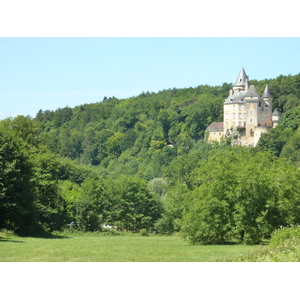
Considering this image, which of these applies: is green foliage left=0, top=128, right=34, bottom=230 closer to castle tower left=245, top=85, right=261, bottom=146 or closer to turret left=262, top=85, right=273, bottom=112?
castle tower left=245, top=85, right=261, bottom=146

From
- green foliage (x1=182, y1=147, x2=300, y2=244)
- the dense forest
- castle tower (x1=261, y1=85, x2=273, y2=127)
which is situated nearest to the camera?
green foliage (x1=182, y1=147, x2=300, y2=244)

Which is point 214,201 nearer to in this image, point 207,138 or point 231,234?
point 231,234

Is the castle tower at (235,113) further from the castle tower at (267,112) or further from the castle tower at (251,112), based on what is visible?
the castle tower at (267,112)

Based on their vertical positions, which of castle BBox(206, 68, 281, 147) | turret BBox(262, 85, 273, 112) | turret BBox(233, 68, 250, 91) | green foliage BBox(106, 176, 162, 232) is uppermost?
turret BBox(233, 68, 250, 91)

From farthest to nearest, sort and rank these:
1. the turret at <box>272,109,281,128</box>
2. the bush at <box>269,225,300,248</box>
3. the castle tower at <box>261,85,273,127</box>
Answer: the turret at <box>272,109,281,128</box>
the castle tower at <box>261,85,273,127</box>
the bush at <box>269,225,300,248</box>

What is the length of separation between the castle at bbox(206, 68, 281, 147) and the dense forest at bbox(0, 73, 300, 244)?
3.33m

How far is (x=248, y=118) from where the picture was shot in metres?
109

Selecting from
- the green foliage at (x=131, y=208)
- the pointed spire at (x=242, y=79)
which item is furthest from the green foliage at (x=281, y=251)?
the pointed spire at (x=242, y=79)

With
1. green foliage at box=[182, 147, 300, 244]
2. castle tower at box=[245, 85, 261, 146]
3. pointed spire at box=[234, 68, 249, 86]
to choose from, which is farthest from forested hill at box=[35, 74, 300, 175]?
green foliage at box=[182, 147, 300, 244]

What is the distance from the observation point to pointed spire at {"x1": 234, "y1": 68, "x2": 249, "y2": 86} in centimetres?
12361

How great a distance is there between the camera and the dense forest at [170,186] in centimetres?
2864

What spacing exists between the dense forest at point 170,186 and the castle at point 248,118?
333 cm

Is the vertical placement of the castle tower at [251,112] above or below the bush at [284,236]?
above

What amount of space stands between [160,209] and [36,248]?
3404cm
